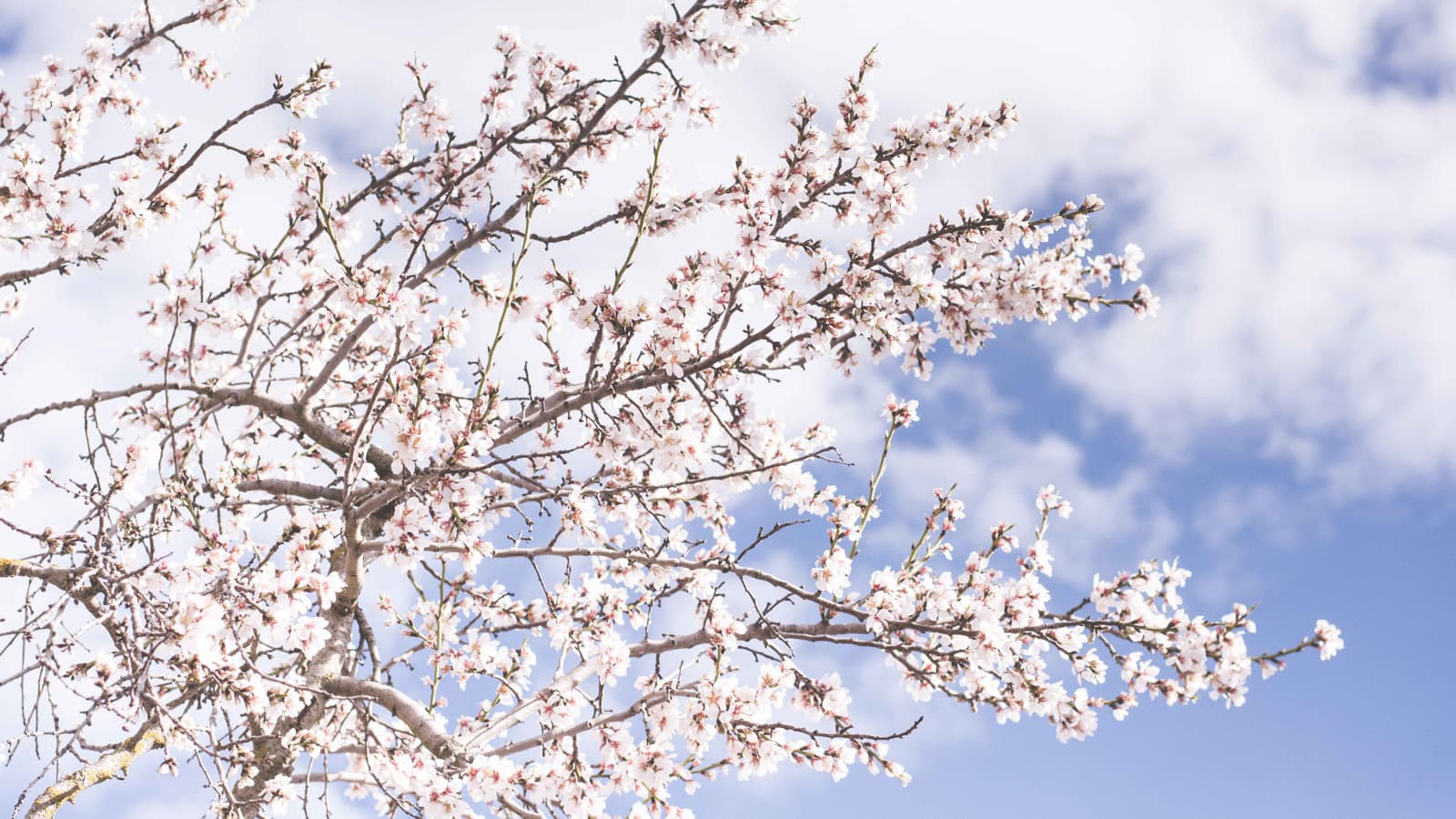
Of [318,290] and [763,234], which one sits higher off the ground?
[318,290]

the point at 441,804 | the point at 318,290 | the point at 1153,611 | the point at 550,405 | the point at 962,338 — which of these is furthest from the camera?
the point at 318,290

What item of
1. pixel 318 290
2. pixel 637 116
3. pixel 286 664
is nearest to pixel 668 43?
pixel 637 116

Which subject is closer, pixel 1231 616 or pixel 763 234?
pixel 1231 616

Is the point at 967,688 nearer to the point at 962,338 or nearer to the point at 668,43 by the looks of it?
the point at 962,338

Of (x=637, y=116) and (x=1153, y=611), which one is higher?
(x=637, y=116)

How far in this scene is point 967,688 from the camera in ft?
17.8

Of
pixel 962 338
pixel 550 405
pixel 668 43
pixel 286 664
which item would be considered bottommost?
pixel 286 664

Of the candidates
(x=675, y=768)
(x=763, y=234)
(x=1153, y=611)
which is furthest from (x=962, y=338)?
(x=675, y=768)

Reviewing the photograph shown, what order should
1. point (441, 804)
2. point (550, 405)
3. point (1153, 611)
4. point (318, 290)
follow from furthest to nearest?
point (318, 290) → point (550, 405) → point (1153, 611) → point (441, 804)

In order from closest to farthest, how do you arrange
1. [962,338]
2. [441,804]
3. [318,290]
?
1. [441,804]
2. [962,338]
3. [318,290]

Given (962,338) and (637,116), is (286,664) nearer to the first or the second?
(637,116)

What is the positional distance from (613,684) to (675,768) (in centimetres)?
75

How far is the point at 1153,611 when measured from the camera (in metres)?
5.25

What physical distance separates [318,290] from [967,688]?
530cm
